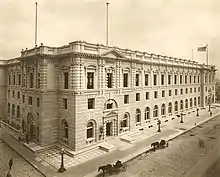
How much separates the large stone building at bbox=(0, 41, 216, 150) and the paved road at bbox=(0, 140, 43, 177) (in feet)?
7.35

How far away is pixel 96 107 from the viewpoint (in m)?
16.0

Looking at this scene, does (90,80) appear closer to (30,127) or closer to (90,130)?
(90,130)

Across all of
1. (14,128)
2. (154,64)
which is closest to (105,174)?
(14,128)

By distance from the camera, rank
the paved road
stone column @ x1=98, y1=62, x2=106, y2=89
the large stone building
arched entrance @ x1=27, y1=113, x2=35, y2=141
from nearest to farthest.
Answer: the paved road → the large stone building → stone column @ x1=98, y1=62, x2=106, y2=89 → arched entrance @ x1=27, y1=113, x2=35, y2=141

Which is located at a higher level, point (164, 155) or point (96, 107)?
point (96, 107)

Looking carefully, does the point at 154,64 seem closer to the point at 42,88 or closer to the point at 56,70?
the point at 56,70

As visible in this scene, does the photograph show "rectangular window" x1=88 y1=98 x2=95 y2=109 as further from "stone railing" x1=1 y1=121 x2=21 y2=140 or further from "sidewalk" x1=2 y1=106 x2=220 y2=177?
"stone railing" x1=1 y1=121 x2=21 y2=140

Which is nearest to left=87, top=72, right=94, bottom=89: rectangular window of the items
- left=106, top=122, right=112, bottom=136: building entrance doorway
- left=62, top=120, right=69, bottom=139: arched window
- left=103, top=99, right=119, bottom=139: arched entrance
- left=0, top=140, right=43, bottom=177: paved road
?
left=103, top=99, right=119, bottom=139: arched entrance

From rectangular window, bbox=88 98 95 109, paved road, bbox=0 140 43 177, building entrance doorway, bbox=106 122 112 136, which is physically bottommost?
paved road, bbox=0 140 43 177

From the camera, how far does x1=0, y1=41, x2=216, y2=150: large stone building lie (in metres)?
15.0

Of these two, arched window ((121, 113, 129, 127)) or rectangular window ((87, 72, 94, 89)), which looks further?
arched window ((121, 113, 129, 127))

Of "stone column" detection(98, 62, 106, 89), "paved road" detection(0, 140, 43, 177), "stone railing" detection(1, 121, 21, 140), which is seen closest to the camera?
"paved road" detection(0, 140, 43, 177)

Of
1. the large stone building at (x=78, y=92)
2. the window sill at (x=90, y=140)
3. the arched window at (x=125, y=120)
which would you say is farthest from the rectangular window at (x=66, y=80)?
the arched window at (x=125, y=120)

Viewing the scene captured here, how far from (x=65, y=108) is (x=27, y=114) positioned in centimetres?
468
